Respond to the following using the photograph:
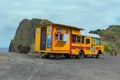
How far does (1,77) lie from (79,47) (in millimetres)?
15888

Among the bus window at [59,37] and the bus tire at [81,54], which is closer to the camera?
the bus window at [59,37]

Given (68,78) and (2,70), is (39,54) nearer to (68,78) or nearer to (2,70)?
(2,70)

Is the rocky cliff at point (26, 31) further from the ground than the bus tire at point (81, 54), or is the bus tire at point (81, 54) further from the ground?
the rocky cliff at point (26, 31)

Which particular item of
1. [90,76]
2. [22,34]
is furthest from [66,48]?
[22,34]

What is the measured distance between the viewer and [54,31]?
2620cm

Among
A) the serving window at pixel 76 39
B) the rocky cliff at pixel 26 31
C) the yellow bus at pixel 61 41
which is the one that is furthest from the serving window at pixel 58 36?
the rocky cliff at pixel 26 31

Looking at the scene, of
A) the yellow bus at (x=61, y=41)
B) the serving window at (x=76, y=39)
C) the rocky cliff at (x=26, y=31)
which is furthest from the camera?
the rocky cliff at (x=26, y=31)

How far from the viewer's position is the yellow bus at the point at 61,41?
1030 inches

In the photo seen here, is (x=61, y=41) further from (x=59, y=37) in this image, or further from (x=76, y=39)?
(x=76, y=39)

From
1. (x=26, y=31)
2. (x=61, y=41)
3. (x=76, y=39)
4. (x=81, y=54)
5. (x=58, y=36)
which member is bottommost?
(x=81, y=54)

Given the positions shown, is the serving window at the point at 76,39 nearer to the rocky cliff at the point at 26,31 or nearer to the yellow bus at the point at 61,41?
the yellow bus at the point at 61,41

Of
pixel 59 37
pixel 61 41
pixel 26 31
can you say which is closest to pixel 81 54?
pixel 61 41

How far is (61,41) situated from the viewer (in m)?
26.5

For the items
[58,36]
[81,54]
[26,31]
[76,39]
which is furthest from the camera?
[26,31]
